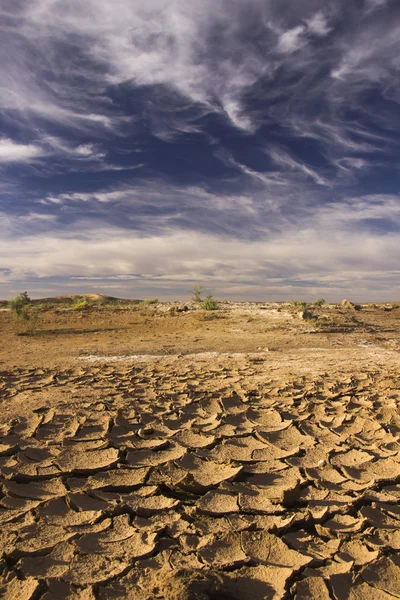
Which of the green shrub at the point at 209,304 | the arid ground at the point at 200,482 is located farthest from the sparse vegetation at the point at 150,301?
the arid ground at the point at 200,482

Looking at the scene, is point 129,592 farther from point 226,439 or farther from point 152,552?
point 226,439

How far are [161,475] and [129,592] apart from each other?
1.00 m

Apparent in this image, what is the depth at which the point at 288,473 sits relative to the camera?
2.68 m

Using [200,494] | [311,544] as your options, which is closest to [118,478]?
[200,494]

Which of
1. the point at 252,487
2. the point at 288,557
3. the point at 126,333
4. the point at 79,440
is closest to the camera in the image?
the point at 288,557

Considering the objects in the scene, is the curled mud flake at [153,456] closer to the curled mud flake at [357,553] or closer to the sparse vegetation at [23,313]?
the curled mud flake at [357,553]

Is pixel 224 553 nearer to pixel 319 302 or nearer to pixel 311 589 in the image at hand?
pixel 311 589

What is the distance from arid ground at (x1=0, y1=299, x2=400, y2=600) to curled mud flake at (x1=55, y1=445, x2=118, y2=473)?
1cm

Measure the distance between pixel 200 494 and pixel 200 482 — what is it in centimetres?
10

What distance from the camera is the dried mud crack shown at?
5.66 ft

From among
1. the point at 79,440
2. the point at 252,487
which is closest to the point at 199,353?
the point at 79,440

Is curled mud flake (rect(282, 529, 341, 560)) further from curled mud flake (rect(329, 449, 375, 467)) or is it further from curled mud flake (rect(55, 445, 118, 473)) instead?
curled mud flake (rect(55, 445, 118, 473))

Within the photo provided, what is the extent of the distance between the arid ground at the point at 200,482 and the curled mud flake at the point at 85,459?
0.05 ft

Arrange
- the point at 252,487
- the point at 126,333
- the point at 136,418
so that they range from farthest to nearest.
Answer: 1. the point at 126,333
2. the point at 136,418
3. the point at 252,487
